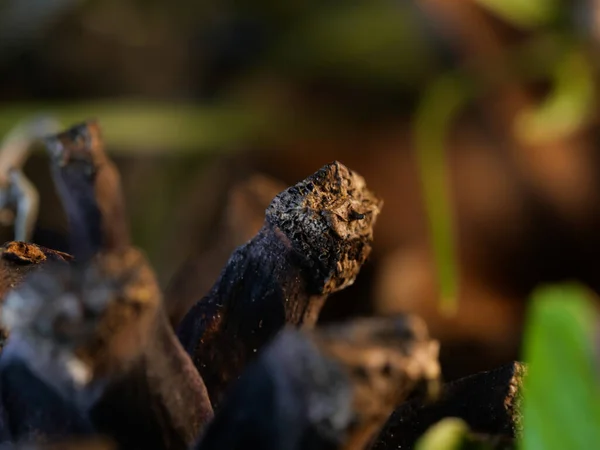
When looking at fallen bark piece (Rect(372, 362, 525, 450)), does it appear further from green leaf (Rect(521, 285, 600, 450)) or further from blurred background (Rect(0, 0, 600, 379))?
blurred background (Rect(0, 0, 600, 379))

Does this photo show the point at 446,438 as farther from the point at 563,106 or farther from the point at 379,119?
the point at 379,119

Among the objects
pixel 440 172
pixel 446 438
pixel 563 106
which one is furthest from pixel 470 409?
pixel 563 106

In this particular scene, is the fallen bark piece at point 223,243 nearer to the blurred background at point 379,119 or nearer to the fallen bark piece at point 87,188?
the fallen bark piece at point 87,188

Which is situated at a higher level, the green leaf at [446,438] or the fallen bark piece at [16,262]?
the fallen bark piece at [16,262]

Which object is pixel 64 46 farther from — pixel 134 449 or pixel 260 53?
pixel 134 449

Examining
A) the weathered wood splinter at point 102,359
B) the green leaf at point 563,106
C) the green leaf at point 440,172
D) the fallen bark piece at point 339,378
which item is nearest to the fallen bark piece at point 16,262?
the weathered wood splinter at point 102,359

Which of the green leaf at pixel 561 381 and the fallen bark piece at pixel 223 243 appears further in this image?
the fallen bark piece at pixel 223 243

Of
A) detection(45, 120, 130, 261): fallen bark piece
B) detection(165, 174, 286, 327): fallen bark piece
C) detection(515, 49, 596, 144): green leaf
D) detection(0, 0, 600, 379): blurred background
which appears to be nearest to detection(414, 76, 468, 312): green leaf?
detection(0, 0, 600, 379): blurred background
